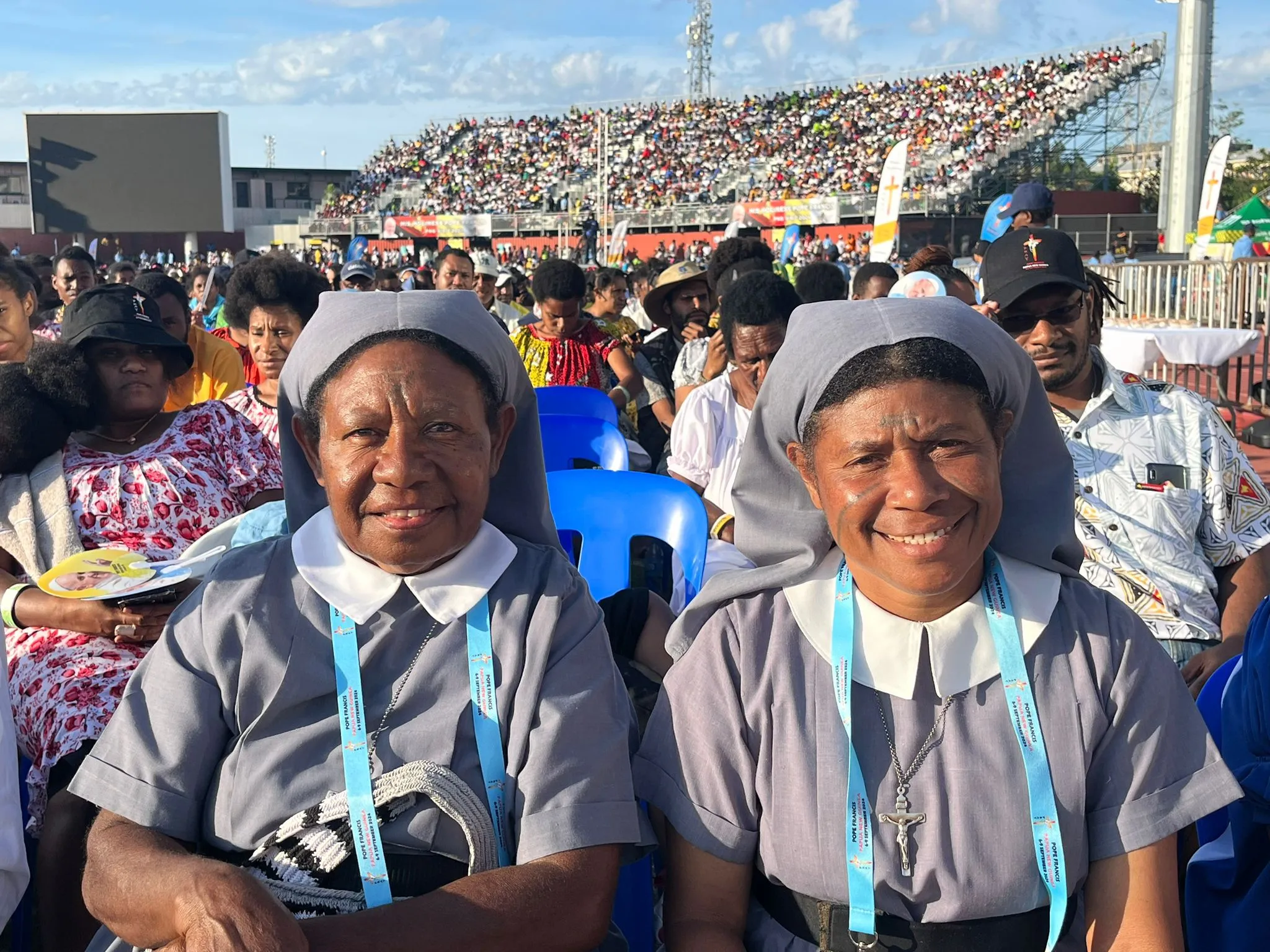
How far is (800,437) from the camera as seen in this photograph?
193 cm

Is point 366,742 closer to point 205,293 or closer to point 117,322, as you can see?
point 117,322

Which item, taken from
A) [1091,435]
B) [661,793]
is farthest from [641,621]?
[1091,435]

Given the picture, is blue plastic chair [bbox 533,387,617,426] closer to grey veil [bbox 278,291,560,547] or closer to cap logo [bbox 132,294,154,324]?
cap logo [bbox 132,294,154,324]

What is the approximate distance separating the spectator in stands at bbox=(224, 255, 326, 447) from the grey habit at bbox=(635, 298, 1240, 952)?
3.22 m

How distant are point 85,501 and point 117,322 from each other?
61 centimetres

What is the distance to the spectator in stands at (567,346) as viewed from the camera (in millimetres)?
6914

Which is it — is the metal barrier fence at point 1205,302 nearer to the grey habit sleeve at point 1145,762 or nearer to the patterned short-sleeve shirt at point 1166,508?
the patterned short-sleeve shirt at point 1166,508

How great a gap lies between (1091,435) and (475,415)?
6.24ft

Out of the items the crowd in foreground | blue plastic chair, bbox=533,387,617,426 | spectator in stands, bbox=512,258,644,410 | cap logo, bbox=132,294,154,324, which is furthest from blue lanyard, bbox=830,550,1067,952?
spectator in stands, bbox=512,258,644,410

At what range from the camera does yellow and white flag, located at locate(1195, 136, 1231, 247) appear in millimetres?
16562

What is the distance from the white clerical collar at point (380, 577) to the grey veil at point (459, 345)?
0.15m

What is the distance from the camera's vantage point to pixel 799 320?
1.93 metres

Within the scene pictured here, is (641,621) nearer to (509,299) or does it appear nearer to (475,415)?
(475,415)

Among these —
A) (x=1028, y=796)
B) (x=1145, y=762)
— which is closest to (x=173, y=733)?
(x=1028, y=796)
